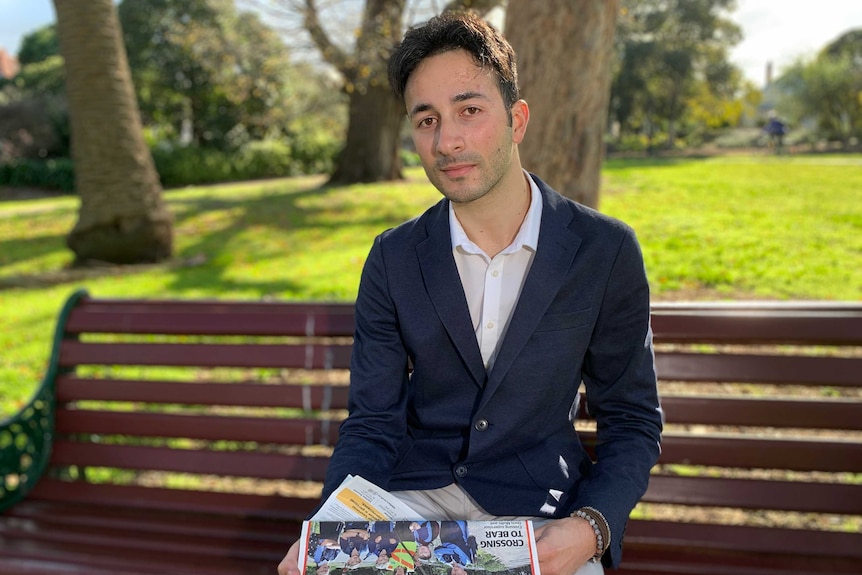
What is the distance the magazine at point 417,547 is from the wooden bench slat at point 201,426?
1.26 m

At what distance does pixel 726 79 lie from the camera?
116 ft

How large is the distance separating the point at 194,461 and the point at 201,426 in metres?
0.15

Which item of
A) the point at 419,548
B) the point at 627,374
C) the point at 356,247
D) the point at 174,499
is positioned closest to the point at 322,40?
the point at 356,247

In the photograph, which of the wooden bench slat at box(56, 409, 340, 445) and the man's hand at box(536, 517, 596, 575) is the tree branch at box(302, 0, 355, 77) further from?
the man's hand at box(536, 517, 596, 575)

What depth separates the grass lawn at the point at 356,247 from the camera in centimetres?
695

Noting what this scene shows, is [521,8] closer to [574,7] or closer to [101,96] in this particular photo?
[574,7]

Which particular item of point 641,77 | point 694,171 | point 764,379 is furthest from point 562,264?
point 641,77

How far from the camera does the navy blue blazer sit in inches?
84.4

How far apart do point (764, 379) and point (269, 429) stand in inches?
77.5

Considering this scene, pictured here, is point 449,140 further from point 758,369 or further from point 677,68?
point 677,68

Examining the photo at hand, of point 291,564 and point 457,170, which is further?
point 457,170

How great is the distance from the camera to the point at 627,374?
2211 mm

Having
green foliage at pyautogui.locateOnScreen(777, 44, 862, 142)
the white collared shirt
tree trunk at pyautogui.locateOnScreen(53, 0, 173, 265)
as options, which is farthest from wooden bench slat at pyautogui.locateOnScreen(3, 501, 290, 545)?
green foliage at pyautogui.locateOnScreen(777, 44, 862, 142)

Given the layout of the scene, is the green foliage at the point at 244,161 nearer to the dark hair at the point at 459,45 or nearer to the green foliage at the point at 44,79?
the green foliage at the point at 44,79
